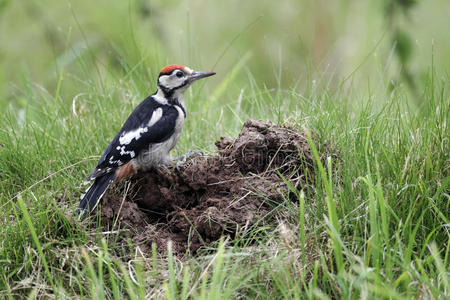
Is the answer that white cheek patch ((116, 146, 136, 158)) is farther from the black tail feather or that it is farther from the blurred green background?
the blurred green background

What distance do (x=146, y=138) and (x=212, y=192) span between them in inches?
31.2

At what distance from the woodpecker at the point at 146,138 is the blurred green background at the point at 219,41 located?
447mm

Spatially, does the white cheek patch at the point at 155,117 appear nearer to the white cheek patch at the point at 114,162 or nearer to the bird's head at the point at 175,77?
the bird's head at the point at 175,77

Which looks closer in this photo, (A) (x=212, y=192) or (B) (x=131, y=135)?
(A) (x=212, y=192)

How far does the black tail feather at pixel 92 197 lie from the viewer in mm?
3213

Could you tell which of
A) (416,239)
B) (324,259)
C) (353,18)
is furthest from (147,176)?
(353,18)

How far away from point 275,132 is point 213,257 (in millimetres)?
1089

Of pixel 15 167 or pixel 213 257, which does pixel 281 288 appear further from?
pixel 15 167

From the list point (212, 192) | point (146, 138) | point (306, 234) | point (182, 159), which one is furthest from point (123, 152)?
point (306, 234)

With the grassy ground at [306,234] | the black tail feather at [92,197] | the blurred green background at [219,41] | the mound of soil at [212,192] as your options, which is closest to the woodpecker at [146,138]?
the black tail feather at [92,197]

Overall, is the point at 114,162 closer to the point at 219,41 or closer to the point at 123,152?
the point at 123,152

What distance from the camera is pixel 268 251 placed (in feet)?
8.74

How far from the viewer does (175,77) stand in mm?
4305

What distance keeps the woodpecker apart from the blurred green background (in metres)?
0.45
